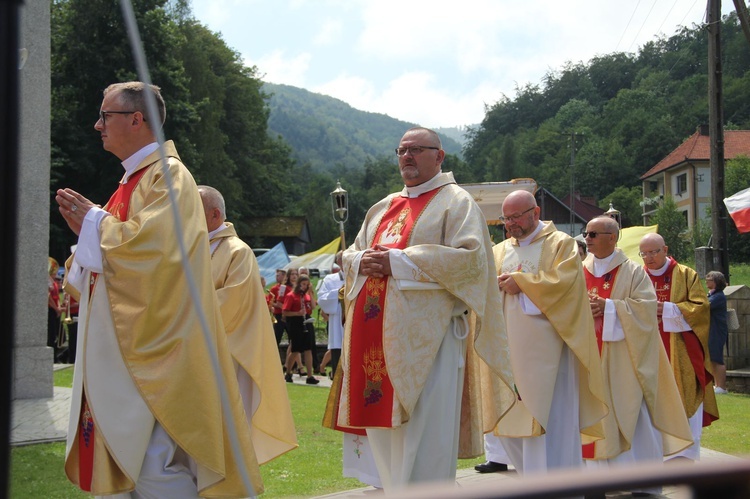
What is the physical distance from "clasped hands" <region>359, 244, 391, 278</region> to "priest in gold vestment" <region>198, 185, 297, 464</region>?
951 millimetres

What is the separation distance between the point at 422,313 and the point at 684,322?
160 inches

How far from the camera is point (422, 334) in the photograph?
5305 millimetres

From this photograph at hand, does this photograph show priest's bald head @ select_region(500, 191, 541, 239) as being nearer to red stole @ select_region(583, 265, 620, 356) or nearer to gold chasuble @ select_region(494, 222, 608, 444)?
gold chasuble @ select_region(494, 222, 608, 444)

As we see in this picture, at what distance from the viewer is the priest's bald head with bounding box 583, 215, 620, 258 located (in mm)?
7512

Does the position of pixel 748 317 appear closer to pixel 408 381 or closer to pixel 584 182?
pixel 408 381

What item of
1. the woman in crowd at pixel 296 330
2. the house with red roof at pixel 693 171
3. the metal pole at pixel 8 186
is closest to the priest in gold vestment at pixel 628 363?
the metal pole at pixel 8 186

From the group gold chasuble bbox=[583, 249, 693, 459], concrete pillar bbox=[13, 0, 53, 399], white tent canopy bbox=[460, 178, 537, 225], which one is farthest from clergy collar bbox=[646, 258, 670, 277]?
white tent canopy bbox=[460, 178, 537, 225]

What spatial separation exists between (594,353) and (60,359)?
597 inches

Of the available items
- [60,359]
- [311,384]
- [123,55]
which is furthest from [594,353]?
[123,55]

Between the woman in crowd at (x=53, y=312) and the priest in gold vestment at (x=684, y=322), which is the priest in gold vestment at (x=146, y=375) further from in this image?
the woman in crowd at (x=53, y=312)

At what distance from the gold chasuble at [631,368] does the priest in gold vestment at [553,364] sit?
23.8 inches

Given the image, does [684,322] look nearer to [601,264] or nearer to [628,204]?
[601,264]

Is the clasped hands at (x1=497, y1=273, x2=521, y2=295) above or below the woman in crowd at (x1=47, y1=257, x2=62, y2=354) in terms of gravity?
above

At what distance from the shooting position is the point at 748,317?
57.0 ft
